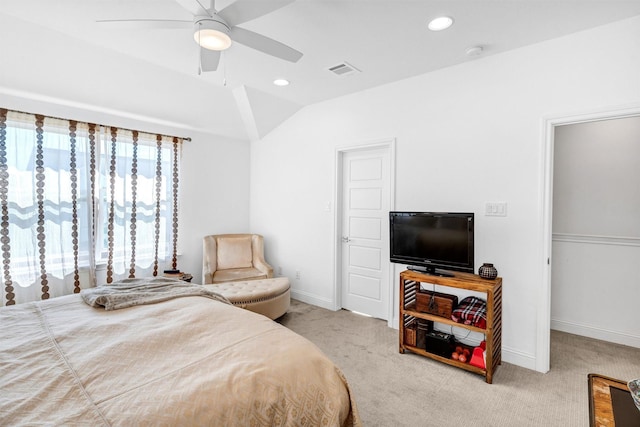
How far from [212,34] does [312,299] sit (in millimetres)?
3407

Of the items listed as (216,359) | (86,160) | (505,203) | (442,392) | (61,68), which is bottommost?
(442,392)

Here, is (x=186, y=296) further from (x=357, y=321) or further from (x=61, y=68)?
(x=61, y=68)

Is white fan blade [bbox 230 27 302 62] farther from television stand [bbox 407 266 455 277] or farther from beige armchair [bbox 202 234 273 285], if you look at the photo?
beige armchair [bbox 202 234 273 285]

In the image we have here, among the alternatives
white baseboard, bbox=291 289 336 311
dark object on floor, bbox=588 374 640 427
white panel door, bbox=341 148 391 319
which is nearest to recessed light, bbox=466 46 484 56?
white panel door, bbox=341 148 391 319

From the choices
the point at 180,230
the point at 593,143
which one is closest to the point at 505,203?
the point at 593,143

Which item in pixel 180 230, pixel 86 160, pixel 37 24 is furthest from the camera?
pixel 180 230

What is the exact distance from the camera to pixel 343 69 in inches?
125

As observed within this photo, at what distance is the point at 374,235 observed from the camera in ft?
12.6

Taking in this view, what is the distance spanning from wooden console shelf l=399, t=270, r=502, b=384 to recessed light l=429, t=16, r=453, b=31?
1996 mm

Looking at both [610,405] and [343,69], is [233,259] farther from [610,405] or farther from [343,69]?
[610,405]

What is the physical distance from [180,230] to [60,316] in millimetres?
2709

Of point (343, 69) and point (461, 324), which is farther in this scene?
point (343, 69)

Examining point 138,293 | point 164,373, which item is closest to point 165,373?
point 164,373

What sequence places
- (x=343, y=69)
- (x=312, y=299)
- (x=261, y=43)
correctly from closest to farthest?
(x=261, y=43) < (x=343, y=69) < (x=312, y=299)
